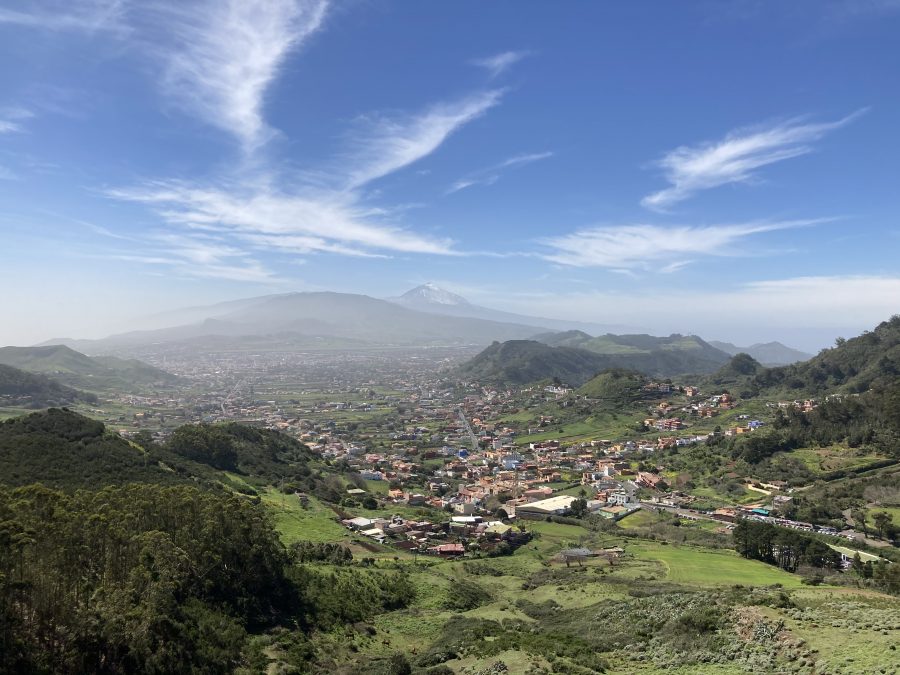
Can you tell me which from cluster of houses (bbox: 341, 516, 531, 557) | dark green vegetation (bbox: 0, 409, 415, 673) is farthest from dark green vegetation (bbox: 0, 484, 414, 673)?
cluster of houses (bbox: 341, 516, 531, 557)

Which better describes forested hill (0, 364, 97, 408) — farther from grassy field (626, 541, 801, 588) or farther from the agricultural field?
grassy field (626, 541, 801, 588)

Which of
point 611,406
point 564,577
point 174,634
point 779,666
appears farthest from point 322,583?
point 611,406

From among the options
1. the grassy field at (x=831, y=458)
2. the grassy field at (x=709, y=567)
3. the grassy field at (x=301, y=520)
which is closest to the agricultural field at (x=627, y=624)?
the grassy field at (x=709, y=567)

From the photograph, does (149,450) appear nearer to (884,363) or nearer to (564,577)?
(564,577)

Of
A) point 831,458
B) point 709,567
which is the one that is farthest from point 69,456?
point 831,458

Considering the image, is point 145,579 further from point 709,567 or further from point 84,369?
point 84,369

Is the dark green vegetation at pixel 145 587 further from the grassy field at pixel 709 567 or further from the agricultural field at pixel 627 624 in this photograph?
the grassy field at pixel 709 567

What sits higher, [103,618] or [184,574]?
[103,618]
